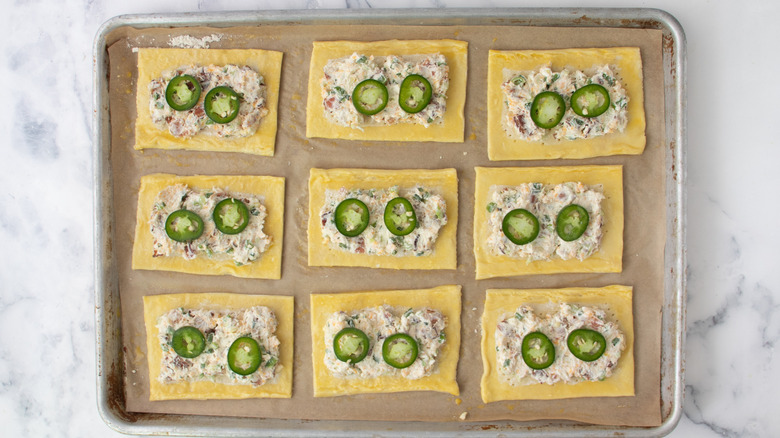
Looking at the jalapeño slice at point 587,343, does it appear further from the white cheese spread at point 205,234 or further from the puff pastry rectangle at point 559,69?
the white cheese spread at point 205,234

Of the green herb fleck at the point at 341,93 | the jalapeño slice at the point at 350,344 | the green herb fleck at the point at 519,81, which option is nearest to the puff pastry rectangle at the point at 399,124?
the green herb fleck at the point at 341,93

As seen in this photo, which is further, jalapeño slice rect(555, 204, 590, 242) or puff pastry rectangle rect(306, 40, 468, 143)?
puff pastry rectangle rect(306, 40, 468, 143)

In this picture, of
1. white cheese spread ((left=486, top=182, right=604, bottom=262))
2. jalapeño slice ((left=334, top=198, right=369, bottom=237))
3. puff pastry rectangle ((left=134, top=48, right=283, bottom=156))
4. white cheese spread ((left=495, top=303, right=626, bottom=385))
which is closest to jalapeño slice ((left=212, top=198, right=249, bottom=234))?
puff pastry rectangle ((left=134, top=48, right=283, bottom=156))

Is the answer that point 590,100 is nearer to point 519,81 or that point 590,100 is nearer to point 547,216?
point 519,81

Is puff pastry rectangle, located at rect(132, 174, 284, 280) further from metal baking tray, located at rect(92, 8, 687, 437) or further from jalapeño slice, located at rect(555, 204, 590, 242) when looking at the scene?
jalapeño slice, located at rect(555, 204, 590, 242)

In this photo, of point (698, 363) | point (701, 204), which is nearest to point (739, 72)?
point (701, 204)
